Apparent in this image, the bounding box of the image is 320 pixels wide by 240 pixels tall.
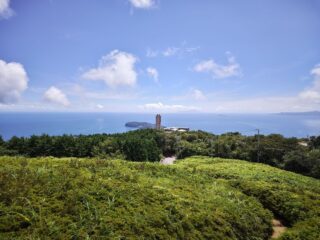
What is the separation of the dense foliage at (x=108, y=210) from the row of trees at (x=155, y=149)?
21.8 m

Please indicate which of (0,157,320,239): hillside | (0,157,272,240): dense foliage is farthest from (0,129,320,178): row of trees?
(0,157,272,240): dense foliage

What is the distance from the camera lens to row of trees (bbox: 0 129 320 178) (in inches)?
1251

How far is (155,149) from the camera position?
3984cm

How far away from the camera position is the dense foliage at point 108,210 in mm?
4434

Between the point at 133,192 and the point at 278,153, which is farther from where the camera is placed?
the point at 278,153

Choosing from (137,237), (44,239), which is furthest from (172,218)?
(44,239)

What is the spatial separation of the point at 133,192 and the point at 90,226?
2.01m

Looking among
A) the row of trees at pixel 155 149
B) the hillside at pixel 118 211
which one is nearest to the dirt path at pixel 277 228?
the hillside at pixel 118 211

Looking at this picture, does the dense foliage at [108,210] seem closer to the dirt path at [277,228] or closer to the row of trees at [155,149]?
the dirt path at [277,228]

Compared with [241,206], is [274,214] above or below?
below

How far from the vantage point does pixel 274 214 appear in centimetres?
977

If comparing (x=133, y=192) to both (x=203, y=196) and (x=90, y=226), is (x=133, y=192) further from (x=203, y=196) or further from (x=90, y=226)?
(x=203, y=196)

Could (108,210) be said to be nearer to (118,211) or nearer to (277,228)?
(118,211)

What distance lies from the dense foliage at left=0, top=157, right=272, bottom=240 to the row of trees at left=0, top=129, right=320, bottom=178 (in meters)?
21.8
